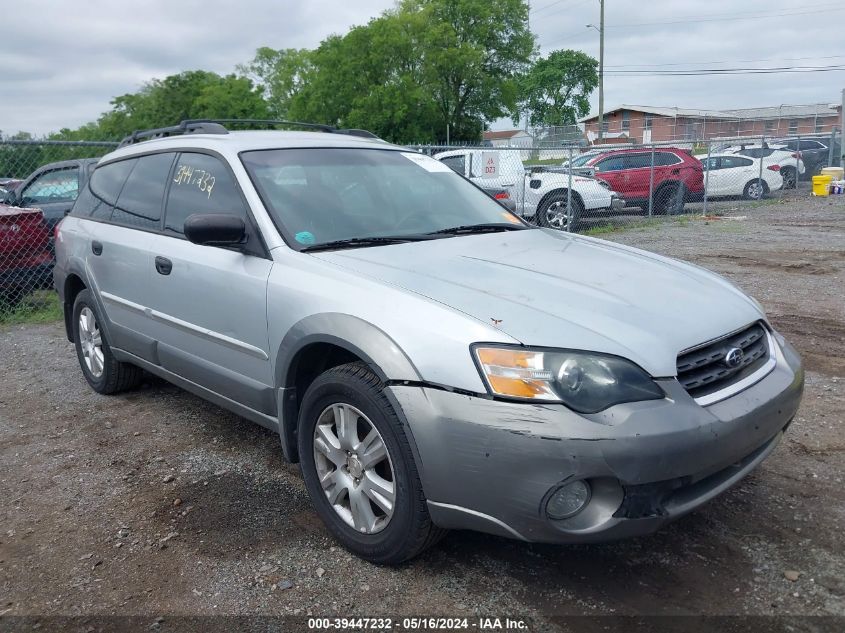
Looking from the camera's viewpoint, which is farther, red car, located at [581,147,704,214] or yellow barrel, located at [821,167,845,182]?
yellow barrel, located at [821,167,845,182]

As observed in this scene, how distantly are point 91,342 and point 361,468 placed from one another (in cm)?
312

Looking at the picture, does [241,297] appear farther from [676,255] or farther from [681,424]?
[676,255]

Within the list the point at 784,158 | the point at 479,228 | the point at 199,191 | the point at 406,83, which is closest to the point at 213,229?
the point at 199,191

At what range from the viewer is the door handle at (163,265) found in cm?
403

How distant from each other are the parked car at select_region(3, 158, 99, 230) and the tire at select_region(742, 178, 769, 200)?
1668 centimetres

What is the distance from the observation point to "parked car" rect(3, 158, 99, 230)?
33.2 feet

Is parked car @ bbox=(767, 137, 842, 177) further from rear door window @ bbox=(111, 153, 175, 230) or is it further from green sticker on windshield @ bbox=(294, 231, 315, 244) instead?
green sticker on windshield @ bbox=(294, 231, 315, 244)

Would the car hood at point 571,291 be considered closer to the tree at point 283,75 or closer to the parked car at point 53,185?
the parked car at point 53,185

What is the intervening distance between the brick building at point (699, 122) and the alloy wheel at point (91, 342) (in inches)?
2014

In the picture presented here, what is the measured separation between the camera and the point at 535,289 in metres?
2.96

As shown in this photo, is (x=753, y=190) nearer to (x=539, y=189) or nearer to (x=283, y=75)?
(x=539, y=189)

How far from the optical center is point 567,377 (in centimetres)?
252

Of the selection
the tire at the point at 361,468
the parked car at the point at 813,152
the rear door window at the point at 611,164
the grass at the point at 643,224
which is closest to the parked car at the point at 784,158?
the parked car at the point at 813,152

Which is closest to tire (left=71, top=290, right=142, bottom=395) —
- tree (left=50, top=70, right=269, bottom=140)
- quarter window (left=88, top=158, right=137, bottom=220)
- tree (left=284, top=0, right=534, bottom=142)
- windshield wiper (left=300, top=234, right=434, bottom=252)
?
quarter window (left=88, top=158, right=137, bottom=220)
